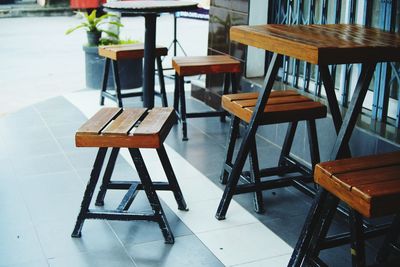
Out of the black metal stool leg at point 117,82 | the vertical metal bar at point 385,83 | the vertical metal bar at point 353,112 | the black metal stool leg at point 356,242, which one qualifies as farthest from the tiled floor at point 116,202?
the vertical metal bar at point 385,83

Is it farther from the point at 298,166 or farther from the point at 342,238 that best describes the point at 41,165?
the point at 342,238

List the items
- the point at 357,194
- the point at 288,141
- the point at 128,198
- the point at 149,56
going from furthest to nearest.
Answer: the point at 149,56, the point at 288,141, the point at 128,198, the point at 357,194

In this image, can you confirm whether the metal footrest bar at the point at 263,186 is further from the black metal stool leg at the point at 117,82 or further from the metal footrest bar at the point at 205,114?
the black metal stool leg at the point at 117,82

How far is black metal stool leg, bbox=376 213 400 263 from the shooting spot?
2.62 metres

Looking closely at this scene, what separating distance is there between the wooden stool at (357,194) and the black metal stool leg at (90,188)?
1.05 m

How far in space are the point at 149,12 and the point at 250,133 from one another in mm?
1353

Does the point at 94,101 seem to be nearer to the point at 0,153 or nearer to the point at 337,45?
the point at 0,153

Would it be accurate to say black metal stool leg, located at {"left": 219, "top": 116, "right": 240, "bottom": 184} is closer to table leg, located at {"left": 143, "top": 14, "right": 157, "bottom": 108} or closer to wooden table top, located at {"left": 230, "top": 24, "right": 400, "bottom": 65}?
wooden table top, located at {"left": 230, "top": 24, "right": 400, "bottom": 65}

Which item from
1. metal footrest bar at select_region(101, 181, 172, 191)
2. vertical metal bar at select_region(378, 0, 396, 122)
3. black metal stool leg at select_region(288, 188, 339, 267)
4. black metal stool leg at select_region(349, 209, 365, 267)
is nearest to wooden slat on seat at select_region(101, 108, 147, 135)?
metal footrest bar at select_region(101, 181, 172, 191)

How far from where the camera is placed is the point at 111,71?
20.6 ft

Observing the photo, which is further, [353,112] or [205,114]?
[205,114]

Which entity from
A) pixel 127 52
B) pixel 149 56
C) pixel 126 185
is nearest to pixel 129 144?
pixel 126 185

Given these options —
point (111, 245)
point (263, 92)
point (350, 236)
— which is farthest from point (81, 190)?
point (350, 236)

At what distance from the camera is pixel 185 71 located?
178 inches
